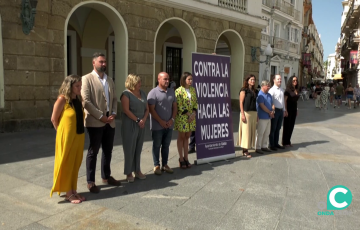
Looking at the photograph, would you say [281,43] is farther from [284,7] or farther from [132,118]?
[132,118]

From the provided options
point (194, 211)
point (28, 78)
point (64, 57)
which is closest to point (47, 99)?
point (28, 78)

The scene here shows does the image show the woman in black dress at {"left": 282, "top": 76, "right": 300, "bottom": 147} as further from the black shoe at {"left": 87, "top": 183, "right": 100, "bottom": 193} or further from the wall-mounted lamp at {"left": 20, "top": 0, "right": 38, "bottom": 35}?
the wall-mounted lamp at {"left": 20, "top": 0, "right": 38, "bottom": 35}

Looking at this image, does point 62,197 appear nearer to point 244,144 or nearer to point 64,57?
point 244,144

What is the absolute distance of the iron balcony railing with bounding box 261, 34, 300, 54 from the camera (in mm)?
23969

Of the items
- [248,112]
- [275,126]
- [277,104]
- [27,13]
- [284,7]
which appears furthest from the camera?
[284,7]

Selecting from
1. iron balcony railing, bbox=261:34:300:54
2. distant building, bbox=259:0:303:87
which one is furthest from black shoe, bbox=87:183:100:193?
iron balcony railing, bbox=261:34:300:54

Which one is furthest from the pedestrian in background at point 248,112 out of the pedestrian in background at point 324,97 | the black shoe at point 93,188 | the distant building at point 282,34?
the distant building at point 282,34

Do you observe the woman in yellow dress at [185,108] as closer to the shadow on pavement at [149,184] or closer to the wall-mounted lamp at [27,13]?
the shadow on pavement at [149,184]

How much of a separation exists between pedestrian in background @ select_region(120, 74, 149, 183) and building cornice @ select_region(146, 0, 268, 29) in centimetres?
717

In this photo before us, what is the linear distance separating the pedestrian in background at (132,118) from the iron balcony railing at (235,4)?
10.1 metres

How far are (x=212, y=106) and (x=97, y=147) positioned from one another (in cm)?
261

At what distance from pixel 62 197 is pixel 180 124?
2.23 m

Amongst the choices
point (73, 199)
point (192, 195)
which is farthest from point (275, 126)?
point (73, 199)

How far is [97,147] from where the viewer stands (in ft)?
13.6
